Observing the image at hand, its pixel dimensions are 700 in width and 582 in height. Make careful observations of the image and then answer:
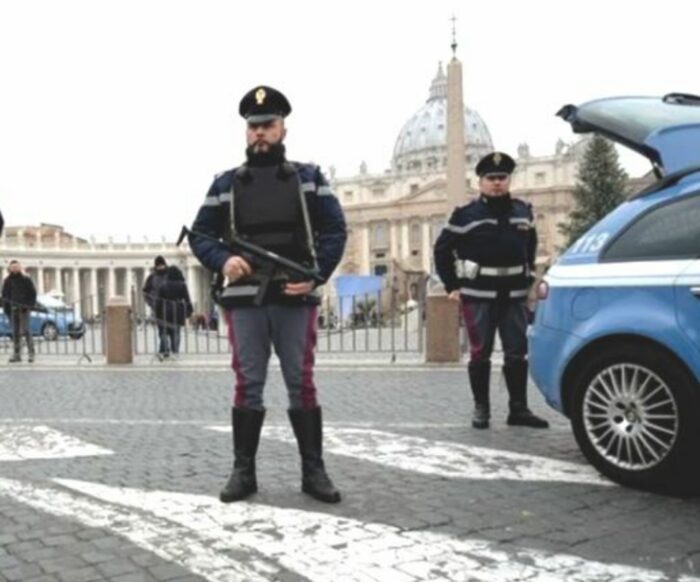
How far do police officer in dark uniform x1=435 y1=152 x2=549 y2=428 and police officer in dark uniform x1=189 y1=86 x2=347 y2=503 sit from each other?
2188 millimetres

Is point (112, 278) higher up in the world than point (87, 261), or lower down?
lower down

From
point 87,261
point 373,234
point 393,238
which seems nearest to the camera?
point 87,261

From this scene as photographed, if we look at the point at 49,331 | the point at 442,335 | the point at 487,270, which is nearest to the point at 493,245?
the point at 487,270

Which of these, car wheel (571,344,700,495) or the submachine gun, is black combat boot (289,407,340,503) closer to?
the submachine gun

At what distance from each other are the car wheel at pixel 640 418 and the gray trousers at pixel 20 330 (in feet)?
40.0

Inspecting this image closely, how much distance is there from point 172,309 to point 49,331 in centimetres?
605

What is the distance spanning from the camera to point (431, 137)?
14100cm

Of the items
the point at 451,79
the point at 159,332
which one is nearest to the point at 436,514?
the point at 159,332

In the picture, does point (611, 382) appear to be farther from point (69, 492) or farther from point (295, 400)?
point (69, 492)

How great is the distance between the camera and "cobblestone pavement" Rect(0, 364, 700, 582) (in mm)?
3371

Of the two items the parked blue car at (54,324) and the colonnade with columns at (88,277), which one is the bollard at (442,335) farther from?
the colonnade with columns at (88,277)

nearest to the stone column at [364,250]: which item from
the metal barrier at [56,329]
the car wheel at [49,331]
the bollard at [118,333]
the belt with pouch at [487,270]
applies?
the metal barrier at [56,329]

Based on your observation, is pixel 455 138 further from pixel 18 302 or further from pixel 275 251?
pixel 275 251

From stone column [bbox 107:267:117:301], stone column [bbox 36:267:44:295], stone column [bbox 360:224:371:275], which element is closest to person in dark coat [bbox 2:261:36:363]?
stone column [bbox 36:267:44:295]
